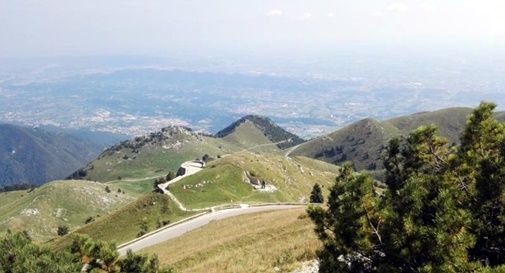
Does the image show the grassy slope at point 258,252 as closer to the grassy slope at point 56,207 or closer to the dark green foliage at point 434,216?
the dark green foliage at point 434,216

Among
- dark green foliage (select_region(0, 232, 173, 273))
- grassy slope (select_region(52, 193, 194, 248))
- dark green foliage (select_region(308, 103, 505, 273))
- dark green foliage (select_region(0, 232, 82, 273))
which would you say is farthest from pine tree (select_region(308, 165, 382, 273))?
grassy slope (select_region(52, 193, 194, 248))

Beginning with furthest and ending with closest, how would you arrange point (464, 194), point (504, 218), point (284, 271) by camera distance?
point (284, 271)
point (464, 194)
point (504, 218)

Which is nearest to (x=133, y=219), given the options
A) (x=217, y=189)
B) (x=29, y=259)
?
(x=217, y=189)

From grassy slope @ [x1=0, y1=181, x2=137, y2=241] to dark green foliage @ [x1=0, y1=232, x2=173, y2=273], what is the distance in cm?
12712

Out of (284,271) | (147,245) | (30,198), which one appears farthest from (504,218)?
(30,198)

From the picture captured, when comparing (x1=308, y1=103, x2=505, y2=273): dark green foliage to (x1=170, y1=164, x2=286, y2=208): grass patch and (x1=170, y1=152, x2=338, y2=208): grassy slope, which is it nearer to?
(x1=170, y1=164, x2=286, y2=208): grass patch

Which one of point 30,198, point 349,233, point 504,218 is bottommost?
point 30,198

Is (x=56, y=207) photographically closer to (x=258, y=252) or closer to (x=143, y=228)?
(x=143, y=228)

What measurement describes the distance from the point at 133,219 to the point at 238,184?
32.4m

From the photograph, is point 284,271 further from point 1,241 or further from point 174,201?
point 174,201

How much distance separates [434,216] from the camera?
504 inches

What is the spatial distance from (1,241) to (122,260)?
40.1 feet

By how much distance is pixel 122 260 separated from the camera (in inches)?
1086

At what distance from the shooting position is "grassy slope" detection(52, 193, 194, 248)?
310 feet
